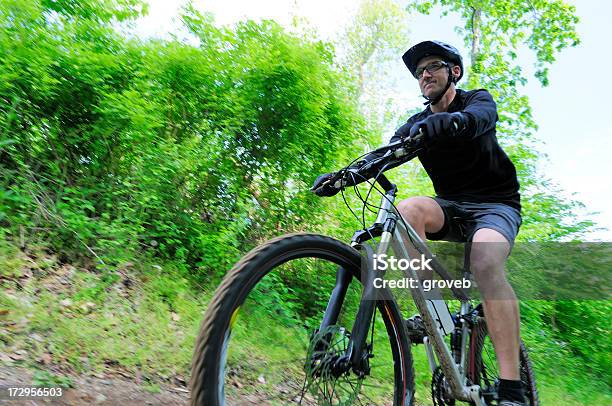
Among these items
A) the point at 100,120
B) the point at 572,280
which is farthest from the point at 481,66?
the point at 100,120

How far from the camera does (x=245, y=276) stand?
184cm

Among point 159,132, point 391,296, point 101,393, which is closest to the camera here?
point 391,296

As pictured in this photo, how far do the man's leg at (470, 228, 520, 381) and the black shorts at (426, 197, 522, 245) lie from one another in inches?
9.0

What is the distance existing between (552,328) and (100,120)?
7136mm

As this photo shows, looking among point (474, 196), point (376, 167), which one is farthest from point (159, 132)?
point (474, 196)

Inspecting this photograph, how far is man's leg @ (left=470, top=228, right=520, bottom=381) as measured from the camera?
269 centimetres

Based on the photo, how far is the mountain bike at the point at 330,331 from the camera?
5.93 ft

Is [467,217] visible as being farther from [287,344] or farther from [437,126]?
[287,344]

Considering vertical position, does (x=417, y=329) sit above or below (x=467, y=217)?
below

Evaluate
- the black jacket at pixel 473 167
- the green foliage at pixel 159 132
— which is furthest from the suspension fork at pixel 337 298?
the green foliage at pixel 159 132

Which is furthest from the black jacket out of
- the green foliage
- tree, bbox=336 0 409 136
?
tree, bbox=336 0 409 136

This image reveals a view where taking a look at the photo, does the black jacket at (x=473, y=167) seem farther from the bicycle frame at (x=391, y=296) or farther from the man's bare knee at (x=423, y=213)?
the bicycle frame at (x=391, y=296)

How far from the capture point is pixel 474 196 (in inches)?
124

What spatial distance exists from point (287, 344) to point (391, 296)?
1.88 ft
